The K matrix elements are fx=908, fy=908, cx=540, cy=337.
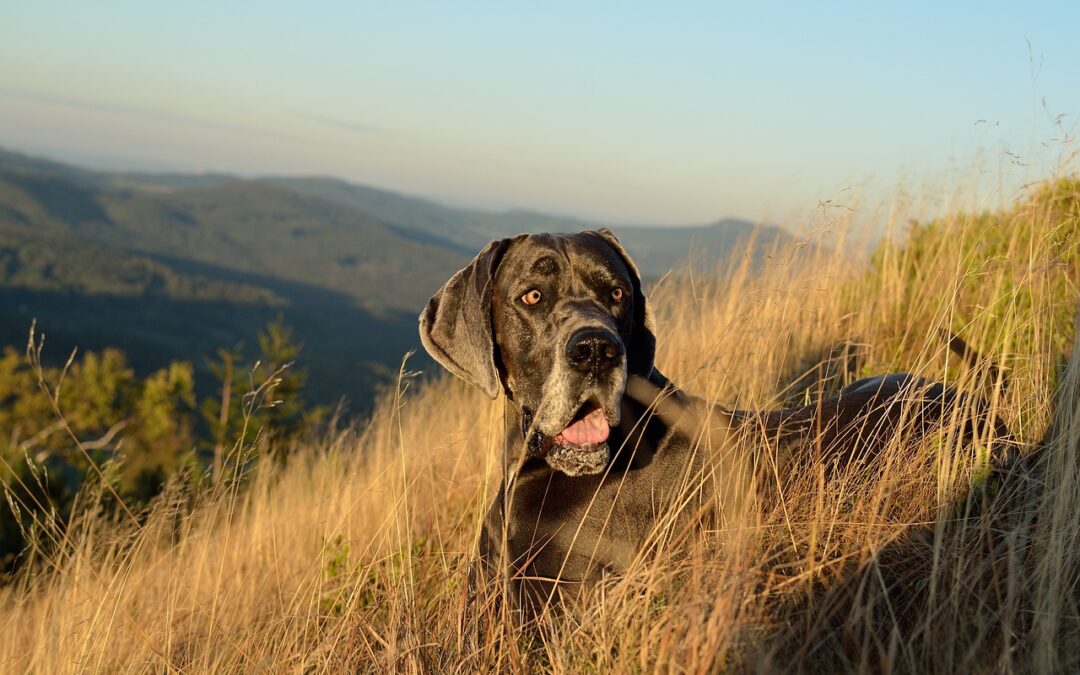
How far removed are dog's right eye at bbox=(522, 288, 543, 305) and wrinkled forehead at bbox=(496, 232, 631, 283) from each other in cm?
6

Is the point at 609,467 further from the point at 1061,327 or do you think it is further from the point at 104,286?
the point at 104,286

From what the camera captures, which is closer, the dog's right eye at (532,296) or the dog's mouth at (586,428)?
the dog's mouth at (586,428)

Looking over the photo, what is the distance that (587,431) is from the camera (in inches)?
123

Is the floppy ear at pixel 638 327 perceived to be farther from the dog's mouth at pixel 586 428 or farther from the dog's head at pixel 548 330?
the dog's mouth at pixel 586 428

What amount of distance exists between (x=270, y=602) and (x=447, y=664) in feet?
4.92

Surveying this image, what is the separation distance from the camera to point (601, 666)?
2.36 metres

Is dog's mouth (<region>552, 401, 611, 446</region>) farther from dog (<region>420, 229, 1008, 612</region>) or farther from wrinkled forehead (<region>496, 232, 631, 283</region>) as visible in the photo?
wrinkled forehead (<region>496, 232, 631, 283</region>)

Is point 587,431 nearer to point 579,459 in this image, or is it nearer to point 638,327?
point 579,459

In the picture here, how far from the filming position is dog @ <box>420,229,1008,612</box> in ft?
9.84

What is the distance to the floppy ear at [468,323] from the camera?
3.29m

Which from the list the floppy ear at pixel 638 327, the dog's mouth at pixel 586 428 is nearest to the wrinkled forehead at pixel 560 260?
the floppy ear at pixel 638 327

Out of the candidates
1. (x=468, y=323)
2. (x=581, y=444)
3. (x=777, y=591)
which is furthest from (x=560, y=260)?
(x=777, y=591)

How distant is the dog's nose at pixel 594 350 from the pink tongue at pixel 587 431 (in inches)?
6.8

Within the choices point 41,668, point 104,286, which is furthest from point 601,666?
point 104,286
